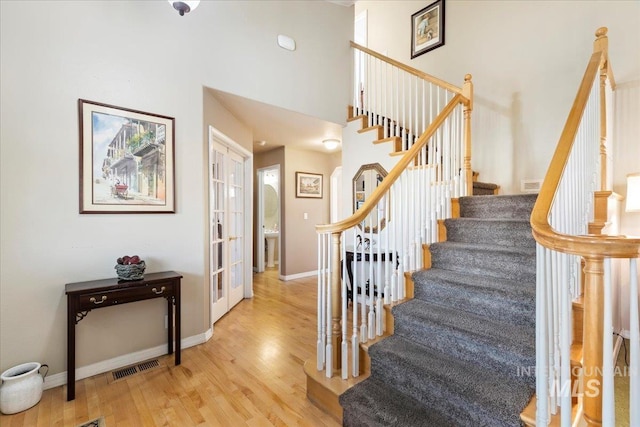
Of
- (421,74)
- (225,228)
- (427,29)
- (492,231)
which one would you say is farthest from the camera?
(427,29)

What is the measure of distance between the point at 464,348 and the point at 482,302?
0.37m

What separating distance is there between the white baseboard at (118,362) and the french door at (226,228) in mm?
426

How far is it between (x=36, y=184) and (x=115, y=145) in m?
0.58

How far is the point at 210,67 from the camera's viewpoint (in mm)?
2922

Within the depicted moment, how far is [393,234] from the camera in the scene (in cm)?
221

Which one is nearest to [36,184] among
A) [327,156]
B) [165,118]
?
[165,118]

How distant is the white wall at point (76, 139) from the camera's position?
6.83ft

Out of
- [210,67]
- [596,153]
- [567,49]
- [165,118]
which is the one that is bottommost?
[596,153]

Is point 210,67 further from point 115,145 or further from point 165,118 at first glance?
point 115,145

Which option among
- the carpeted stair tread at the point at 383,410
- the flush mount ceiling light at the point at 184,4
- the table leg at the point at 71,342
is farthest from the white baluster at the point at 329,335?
the flush mount ceiling light at the point at 184,4

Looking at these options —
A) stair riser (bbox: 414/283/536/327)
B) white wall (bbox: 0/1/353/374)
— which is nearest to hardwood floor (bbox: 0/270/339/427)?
white wall (bbox: 0/1/353/374)

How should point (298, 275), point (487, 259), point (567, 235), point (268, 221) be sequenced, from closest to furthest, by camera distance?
point (567, 235)
point (487, 259)
point (298, 275)
point (268, 221)

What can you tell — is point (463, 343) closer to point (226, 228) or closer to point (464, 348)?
point (464, 348)

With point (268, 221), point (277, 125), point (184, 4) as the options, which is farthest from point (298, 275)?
point (184, 4)
